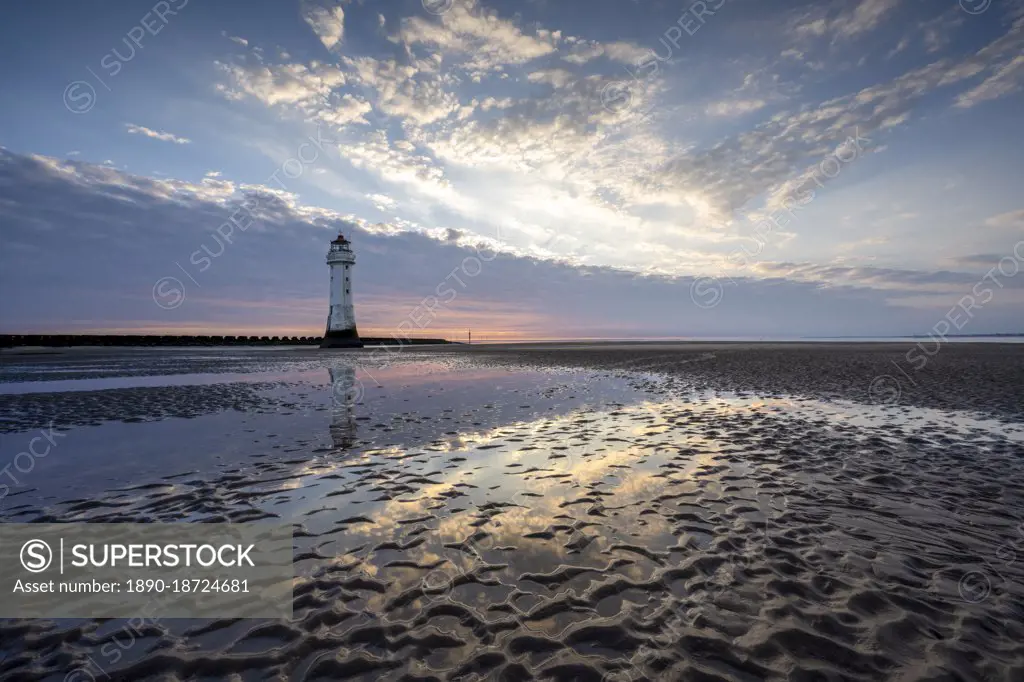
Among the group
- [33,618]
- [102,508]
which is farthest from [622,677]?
[102,508]

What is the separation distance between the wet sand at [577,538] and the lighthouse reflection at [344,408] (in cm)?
17

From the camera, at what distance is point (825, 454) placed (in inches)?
439

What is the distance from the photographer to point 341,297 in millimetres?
73750

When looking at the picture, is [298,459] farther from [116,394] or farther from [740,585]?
[116,394]

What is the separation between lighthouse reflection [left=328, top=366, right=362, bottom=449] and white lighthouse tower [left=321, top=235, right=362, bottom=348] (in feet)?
156

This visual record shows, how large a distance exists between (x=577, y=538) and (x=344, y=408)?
1365 cm

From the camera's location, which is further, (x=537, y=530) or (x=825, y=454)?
(x=825, y=454)

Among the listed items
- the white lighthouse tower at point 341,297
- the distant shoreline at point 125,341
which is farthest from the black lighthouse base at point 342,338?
the distant shoreline at point 125,341

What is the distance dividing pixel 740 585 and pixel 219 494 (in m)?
9.20

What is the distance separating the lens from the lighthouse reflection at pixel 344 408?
12.9m

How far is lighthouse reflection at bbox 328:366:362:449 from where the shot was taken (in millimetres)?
12891

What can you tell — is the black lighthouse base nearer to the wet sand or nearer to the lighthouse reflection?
the lighthouse reflection

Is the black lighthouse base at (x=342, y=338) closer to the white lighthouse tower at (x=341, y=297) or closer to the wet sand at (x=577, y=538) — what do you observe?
the white lighthouse tower at (x=341, y=297)

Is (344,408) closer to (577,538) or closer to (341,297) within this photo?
(577,538)
